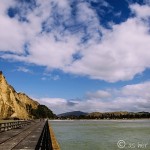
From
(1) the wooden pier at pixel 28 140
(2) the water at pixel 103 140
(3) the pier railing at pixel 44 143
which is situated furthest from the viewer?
(2) the water at pixel 103 140

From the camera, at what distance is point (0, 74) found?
128 m

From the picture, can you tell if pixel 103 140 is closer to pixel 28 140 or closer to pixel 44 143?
pixel 28 140

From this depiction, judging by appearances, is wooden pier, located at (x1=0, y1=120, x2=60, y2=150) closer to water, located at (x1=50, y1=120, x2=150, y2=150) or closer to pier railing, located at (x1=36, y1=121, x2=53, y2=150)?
pier railing, located at (x1=36, y1=121, x2=53, y2=150)

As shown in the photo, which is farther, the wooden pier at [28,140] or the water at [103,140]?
the water at [103,140]

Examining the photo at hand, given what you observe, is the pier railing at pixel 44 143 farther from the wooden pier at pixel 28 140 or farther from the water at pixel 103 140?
the water at pixel 103 140

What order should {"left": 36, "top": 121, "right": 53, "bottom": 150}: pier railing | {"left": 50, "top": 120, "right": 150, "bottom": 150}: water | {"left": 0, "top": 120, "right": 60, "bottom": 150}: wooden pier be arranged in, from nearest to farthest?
{"left": 36, "top": 121, "right": 53, "bottom": 150}: pier railing, {"left": 0, "top": 120, "right": 60, "bottom": 150}: wooden pier, {"left": 50, "top": 120, "right": 150, "bottom": 150}: water

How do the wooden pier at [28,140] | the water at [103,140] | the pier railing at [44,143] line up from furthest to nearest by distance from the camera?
1. the water at [103,140]
2. the wooden pier at [28,140]
3. the pier railing at [44,143]

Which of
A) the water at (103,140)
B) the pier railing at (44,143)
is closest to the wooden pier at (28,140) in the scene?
the pier railing at (44,143)

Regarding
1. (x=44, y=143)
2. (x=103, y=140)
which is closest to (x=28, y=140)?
(x=44, y=143)

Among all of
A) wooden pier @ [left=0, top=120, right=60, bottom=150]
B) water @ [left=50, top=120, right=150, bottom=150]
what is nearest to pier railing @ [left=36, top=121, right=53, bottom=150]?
wooden pier @ [left=0, top=120, right=60, bottom=150]

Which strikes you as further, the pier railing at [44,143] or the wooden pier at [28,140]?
the wooden pier at [28,140]

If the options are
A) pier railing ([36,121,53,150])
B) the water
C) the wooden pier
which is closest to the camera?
pier railing ([36,121,53,150])

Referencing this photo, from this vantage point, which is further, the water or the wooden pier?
the water

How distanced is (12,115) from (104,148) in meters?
101
